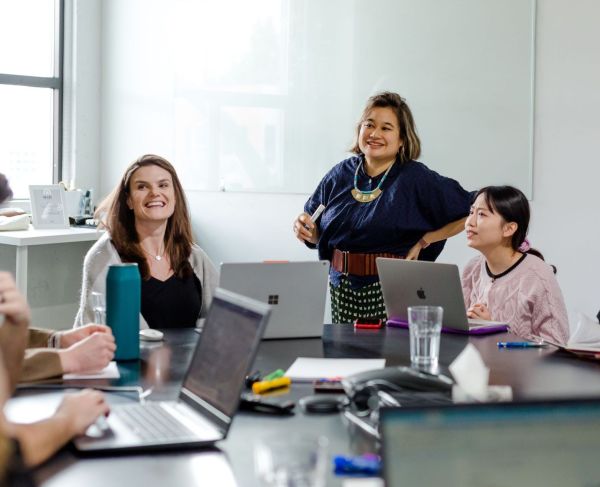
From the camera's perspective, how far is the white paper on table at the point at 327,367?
6.57ft

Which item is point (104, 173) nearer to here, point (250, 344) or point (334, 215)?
point (334, 215)

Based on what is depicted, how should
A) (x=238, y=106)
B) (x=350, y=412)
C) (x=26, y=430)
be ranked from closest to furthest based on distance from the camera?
1. (x=26, y=430)
2. (x=350, y=412)
3. (x=238, y=106)

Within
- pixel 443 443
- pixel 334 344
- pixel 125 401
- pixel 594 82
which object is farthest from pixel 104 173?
pixel 443 443

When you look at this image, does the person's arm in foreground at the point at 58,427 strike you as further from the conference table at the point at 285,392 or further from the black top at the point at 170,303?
the black top at the point at 170,303

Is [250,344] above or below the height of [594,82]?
below

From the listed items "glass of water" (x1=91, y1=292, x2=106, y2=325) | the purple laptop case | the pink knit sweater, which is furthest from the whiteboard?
"glass of water" (x1=91, y1=292, x2=106, y2=325)

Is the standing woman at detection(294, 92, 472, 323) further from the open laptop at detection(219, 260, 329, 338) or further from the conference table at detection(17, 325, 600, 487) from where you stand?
the open laptop at detection(219, 260, 329, 338)

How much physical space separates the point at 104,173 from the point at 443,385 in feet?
15.1

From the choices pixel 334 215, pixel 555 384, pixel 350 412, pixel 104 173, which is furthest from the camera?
pixel 104 173

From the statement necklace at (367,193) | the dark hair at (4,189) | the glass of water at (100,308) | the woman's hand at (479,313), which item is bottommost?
the woman's hand at (479,313)

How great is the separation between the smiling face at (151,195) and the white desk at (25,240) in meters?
1.60

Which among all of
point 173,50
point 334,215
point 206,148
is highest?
point 173,50

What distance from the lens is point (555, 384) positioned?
195cm

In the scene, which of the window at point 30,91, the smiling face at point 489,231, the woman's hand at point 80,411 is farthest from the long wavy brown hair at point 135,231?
the window at point 30,91
